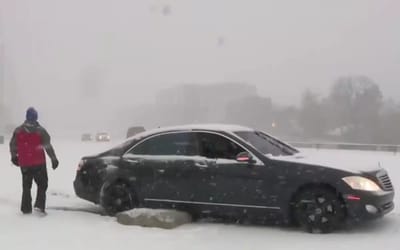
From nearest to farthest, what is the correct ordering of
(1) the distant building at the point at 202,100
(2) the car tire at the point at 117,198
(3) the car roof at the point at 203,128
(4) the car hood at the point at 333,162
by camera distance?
(4) the car hood at the point at 333,162, (3) the car roof at the point at 203,128, (2) the car tire at the point at 117,198, (1) the distant building at the point at 202,100

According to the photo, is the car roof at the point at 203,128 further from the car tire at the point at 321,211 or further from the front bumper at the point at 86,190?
the car tire at the point at 321,211

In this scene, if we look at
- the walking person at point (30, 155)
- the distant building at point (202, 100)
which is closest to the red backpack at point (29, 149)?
the walking person at point (30, 155)

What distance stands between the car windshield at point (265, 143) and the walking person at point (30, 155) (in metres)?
3.00

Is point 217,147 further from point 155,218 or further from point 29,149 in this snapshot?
point 29,149

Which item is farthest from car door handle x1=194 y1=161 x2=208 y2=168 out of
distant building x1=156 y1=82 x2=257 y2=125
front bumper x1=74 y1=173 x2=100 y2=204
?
distant building x1=156 y1=82 x2=257 y2=125

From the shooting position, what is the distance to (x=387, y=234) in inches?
302

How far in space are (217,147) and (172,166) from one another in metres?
0.72

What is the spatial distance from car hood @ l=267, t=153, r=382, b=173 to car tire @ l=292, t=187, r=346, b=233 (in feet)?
1.14

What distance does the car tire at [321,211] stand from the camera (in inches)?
304

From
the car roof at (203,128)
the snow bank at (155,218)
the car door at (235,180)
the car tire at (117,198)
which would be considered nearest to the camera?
the car door at (235,180)

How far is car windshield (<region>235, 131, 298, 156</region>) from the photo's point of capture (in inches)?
338

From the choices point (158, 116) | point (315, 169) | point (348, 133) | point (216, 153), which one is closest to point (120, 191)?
point (216, 153)

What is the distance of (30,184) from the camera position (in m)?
9.19

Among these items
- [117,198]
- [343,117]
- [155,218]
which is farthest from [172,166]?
[343,117]
